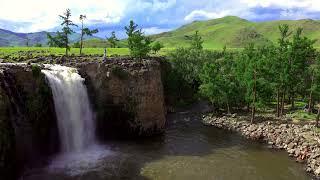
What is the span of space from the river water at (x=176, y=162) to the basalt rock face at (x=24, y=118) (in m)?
2.39

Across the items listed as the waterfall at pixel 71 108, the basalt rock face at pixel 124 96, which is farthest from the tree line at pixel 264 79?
the waterfall at pixel 71 108

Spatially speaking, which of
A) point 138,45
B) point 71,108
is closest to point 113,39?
point 138,45

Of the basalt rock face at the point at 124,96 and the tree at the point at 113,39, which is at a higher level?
the tree at the point at 113,39

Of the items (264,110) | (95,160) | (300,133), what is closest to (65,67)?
(95,160)

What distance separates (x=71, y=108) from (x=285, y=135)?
32.8 m

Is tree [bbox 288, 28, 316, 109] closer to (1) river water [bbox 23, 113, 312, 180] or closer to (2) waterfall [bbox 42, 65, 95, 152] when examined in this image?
(1) river water [bbox 23, 113, 312, 180]

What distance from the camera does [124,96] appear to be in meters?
56.9

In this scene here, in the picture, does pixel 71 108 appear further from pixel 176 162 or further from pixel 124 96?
pixel 176 162

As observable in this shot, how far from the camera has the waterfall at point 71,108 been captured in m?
50.0

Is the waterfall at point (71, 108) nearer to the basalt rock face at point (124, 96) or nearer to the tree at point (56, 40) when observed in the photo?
the basalt rock face at point (124, 96)

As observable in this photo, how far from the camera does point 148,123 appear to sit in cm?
5944

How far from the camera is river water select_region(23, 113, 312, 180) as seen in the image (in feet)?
142

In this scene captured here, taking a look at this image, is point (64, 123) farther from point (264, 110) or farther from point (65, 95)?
point (264, 110)

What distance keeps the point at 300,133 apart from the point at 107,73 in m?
31.2
